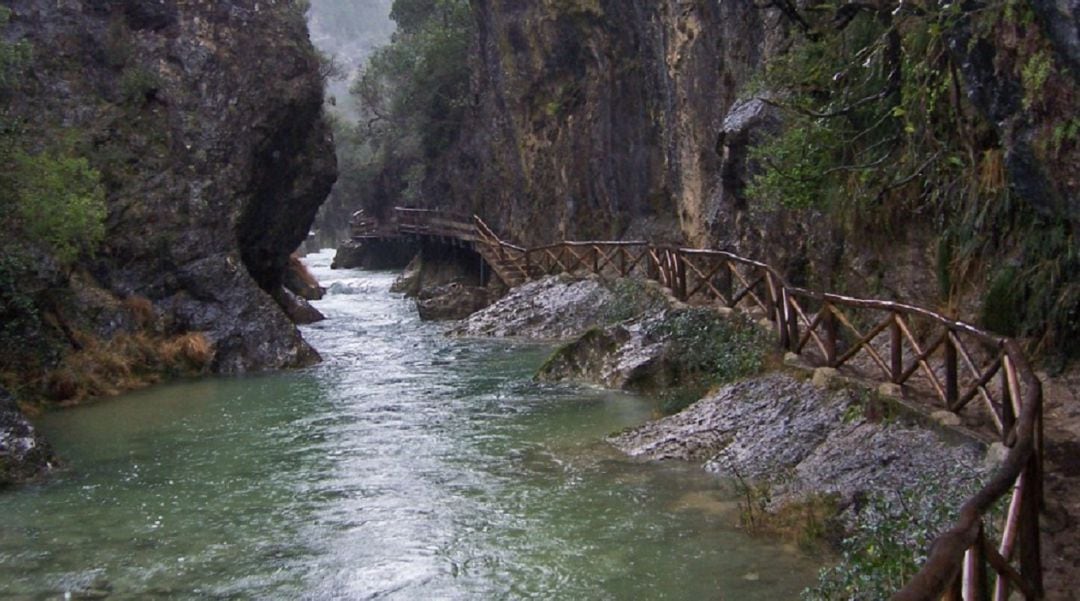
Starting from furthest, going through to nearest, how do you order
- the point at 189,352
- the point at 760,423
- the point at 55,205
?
1. the point at 189,352
2. the point at 55,205
3. the point at 760,423

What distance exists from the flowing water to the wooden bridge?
1.90m

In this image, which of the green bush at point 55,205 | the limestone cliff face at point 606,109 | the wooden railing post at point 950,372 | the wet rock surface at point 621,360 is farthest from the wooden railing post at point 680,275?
the wooden railing post at point 950,372

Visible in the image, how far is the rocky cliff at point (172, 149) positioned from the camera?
68.3ft

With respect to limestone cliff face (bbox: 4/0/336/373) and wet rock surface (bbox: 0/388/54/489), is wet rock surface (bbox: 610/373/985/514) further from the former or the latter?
limestone cliff face (bbox: 4/0/336/373)

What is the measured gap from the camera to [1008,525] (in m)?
5.16

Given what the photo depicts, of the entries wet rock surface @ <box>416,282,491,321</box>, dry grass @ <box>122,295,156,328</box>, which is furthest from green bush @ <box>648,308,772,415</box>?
wet rock surface @ <box>416,282,491,321</box>

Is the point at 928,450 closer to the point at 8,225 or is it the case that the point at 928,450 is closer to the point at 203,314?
the point at 8,225

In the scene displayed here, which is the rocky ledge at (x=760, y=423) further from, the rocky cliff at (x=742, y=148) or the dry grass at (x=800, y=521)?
the rocky cliff at (x=742, y=148)

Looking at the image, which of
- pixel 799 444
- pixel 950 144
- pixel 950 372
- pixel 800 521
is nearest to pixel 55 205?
pixel 799 444

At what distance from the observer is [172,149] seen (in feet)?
76.8

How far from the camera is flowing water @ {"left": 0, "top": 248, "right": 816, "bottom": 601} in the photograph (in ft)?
25.7

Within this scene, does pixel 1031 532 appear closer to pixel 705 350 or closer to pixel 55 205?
pixel 705 350

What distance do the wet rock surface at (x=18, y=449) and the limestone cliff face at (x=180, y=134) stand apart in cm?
773

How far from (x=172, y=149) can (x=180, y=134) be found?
0.42 meters
